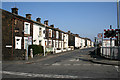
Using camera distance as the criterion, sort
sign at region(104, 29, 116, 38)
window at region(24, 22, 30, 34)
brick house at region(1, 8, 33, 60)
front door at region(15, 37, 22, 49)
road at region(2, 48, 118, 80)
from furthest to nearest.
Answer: window at region(24, 22, 30, 34)
front door at region(15, 37, 22, 49)
brick house at region(1, 8, 33, 60)
sign at region(104, 29, 116, 38)
road at region(2, 48, 118, 80)

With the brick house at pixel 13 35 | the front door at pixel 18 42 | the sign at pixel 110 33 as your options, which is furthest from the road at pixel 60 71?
the front door at pixel 18 42

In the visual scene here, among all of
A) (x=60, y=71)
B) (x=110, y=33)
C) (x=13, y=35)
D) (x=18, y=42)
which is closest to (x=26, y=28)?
(x=18, y=42)

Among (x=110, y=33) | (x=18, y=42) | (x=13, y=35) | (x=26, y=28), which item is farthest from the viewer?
(x=26, y=28)

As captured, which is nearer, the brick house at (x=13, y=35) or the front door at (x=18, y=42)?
the brick house at (x=13, y=35)

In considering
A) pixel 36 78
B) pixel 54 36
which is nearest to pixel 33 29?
pixel 54 36

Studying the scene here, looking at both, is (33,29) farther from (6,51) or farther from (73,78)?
(73,78)

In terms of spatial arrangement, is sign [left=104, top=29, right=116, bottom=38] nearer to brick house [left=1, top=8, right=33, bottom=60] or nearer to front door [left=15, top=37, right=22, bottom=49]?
brick house [left=1, top=8, right=33, bottom=60]

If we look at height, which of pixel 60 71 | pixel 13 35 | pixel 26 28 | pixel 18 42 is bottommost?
pixel 60 71

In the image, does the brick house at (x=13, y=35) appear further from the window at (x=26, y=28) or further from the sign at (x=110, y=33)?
the sign at (x=110, y=33)

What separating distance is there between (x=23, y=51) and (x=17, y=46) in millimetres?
3323

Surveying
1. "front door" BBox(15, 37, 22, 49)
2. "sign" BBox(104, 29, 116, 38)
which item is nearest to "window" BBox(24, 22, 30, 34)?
"front door" BBox(15, 37, 22, 49)

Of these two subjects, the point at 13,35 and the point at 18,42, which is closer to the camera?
the point at 13,35

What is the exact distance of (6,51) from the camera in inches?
743

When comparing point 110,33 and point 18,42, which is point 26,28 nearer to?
point 18,42
